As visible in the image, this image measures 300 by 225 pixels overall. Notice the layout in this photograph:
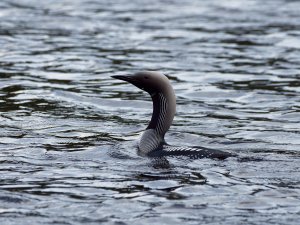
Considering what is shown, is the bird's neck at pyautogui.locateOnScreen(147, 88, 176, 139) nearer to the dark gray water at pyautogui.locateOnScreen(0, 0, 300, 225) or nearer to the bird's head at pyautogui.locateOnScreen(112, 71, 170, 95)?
the bird's head at pyautogui.locateOnScreen(112, 71, 170, 95)

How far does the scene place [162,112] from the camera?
438 inches

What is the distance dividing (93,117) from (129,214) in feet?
17.1

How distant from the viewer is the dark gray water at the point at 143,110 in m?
8.86

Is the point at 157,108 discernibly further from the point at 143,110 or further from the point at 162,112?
the point at 143,110

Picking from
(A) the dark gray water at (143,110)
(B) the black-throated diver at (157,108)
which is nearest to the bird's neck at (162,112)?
(B) the black-throated diver at (157,108)

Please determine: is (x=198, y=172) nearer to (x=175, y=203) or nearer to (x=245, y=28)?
(x=175, y=203)

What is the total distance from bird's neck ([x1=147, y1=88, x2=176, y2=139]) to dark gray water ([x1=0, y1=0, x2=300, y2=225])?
16.4 inches

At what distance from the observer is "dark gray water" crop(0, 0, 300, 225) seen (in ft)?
29.1

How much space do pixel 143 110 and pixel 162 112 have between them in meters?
3.28

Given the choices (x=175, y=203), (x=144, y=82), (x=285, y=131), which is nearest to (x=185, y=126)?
(x=285, y=131)

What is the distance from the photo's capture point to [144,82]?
11.1 metres

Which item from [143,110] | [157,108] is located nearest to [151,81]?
[157,108]

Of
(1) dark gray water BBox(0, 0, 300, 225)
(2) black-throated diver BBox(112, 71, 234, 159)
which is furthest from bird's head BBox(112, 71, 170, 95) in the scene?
(1) dark gray water BBox(0, 0, 300, 225)

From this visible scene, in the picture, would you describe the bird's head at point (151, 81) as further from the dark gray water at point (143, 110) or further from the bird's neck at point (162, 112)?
the dark gray water at point (143, 110)
